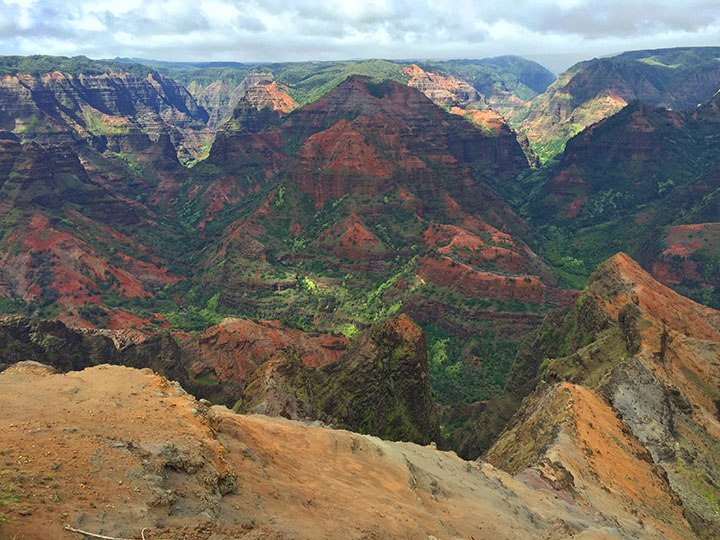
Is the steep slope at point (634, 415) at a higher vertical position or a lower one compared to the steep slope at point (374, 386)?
higher

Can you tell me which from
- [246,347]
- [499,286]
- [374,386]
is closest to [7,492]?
[374,386]

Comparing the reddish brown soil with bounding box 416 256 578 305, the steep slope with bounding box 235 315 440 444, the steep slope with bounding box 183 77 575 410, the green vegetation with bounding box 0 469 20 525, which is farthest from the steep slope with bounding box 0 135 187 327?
the green vegetation with bounding box 0 469 20 525

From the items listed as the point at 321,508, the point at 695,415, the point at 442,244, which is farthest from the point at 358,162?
the point at 321,508

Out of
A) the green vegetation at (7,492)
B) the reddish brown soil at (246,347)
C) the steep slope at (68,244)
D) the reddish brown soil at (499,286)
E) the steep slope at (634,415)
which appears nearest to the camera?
the green vegetation at (7,492)

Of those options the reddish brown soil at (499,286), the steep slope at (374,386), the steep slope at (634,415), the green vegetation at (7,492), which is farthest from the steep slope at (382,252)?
the green vegetation at (7,492)

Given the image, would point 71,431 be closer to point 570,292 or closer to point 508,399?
point 508,399

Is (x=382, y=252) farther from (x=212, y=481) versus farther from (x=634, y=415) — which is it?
(x=212, y=481)

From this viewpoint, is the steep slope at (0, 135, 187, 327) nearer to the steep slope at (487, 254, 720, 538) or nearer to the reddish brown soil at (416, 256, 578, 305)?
the reddish brown soil at (416, 256, 578, 305)

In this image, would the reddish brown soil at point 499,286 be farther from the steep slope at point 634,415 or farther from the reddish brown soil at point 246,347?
the steep slope at point 634,415
